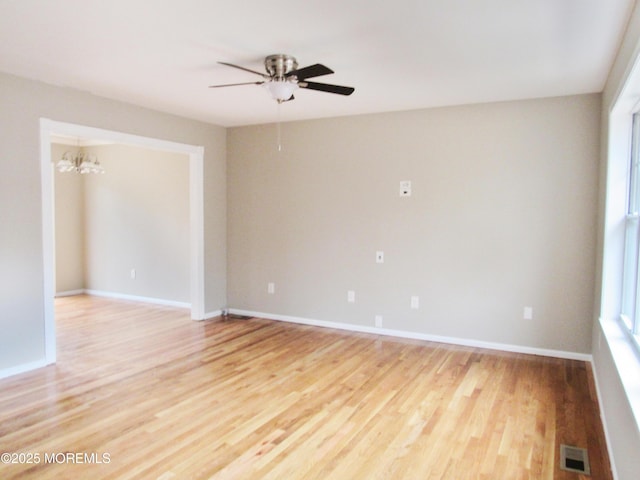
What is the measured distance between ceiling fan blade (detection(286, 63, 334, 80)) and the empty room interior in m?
0.02

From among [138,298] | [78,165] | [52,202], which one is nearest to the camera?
[52,202]

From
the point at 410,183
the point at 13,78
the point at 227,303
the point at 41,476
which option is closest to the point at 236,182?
the point at 227,303

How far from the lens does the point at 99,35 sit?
108 inches

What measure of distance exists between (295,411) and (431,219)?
2.53 metres

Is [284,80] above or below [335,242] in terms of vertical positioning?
above

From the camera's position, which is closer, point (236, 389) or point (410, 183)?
point (236, 389)

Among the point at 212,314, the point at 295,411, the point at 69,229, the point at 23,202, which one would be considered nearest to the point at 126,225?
the point at 69,229

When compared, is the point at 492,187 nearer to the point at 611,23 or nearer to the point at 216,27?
the point at 611,23

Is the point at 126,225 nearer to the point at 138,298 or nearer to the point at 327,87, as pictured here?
the point at 138,298

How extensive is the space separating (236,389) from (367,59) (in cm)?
264

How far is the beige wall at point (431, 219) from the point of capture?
412cm

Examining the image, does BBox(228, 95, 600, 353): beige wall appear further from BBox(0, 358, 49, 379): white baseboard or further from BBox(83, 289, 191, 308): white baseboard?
BBox(0, 358, 49, 379): white baseboard

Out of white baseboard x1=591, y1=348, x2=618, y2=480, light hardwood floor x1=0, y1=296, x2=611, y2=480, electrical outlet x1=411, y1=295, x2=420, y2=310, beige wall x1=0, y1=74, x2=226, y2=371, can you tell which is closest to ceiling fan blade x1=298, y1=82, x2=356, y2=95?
light hardwood floor x1=0, y1=296, x2=611, y2=480

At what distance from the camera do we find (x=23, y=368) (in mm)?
3742
